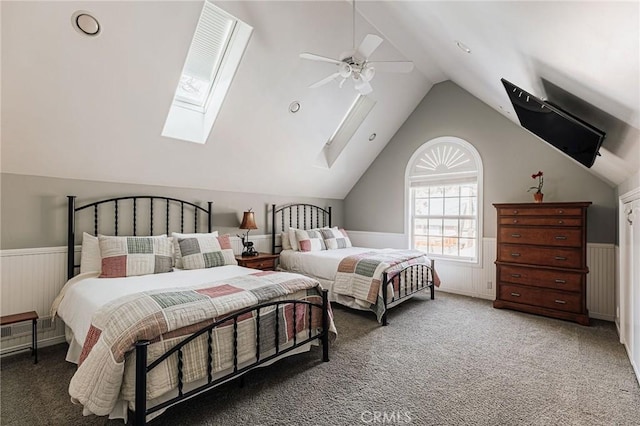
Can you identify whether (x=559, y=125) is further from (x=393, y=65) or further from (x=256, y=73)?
(x=256, y=73)

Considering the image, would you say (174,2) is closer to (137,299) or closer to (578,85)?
(137,299)

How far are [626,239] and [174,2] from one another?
4456mm

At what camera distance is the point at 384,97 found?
4.79m

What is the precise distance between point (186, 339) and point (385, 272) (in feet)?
7.78

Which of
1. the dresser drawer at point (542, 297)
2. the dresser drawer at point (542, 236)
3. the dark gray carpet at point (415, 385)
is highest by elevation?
the dresser drawer at point (542, 236)

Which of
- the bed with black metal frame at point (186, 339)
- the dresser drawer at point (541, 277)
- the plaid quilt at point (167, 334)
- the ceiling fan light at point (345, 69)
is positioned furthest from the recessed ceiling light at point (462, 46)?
the dresser drawer at point (541, 277)

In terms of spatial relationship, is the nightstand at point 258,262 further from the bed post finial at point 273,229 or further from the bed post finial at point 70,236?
the bed post finial at point 70,236

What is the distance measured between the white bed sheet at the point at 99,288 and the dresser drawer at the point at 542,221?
11.0ft

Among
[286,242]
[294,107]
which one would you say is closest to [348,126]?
[294,107]

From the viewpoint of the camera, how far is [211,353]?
2.00m

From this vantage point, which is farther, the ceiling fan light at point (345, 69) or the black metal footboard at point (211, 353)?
the ceiling fan light at point (345, 69)

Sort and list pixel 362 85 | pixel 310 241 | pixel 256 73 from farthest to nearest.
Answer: pixel 310 241 → pixel 256 73 → pixel 362 85

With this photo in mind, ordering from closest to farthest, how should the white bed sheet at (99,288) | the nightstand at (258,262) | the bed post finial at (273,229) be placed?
the white bed sheet at (99,288), the nightstand at (258,262), the bed post finial at (273,229)

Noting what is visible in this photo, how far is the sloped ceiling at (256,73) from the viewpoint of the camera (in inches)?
63.2
